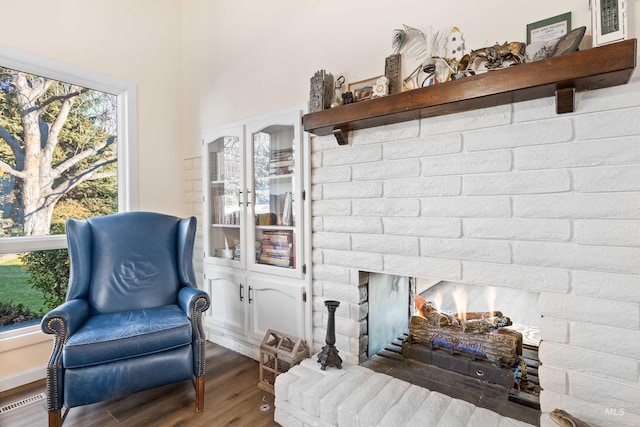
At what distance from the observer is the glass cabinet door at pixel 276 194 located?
2.19 meters

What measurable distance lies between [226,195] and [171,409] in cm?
150

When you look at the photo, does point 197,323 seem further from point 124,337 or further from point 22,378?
point 22,378

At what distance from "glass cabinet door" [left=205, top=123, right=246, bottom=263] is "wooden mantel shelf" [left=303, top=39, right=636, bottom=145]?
3.40 ft

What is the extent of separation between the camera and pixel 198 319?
1.85 m

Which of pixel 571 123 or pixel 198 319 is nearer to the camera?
pixel 571 123

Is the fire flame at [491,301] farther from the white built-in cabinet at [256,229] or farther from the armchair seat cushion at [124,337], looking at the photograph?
the armchair seat cushion at [124,337]

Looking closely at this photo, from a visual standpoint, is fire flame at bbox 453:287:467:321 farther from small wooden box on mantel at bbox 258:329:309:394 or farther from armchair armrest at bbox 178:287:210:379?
armchair armrest at bbox 178:287:210:379

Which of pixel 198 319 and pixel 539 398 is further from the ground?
pixel 198 319

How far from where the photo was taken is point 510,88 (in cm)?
129

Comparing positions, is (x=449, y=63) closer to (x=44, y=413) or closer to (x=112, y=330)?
(x=112, y=330)

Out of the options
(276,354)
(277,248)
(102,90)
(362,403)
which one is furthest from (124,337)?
(102,90)

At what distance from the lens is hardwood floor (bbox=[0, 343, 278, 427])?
5.57 feet

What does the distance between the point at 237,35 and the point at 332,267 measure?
1934mm

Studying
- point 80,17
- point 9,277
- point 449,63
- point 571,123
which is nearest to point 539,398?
point 571,123
